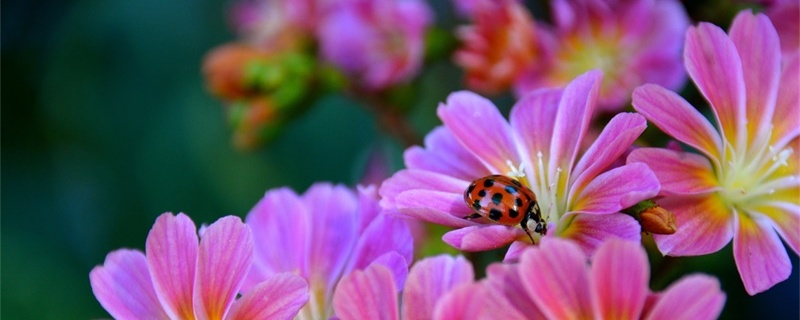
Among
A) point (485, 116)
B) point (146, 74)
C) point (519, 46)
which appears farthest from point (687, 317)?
point (146, 74)

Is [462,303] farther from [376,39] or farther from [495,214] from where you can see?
[376,39]

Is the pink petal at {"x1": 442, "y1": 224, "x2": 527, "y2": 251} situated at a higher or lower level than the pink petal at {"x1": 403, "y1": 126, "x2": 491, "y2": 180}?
lower

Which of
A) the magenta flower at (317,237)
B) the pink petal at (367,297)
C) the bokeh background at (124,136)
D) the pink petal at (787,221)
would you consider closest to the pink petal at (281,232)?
Result: the magenta flower at (317,237)

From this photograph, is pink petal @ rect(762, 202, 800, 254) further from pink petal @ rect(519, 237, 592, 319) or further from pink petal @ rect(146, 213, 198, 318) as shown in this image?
pink petal @ rect(146, 213, 198, 318)

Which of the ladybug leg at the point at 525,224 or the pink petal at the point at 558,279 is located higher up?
the ladybug leg at the point at 525,224

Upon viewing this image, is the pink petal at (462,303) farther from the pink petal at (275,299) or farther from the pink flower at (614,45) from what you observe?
the pink flower at (614,45)

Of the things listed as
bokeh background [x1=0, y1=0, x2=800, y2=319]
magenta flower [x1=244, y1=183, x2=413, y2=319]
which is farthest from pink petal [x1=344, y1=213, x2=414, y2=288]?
bokeh background [x1=0, y1=0, x2=800, y2=319]

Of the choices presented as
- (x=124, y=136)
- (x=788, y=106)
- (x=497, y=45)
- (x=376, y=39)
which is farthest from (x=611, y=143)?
(x=124, y=136)

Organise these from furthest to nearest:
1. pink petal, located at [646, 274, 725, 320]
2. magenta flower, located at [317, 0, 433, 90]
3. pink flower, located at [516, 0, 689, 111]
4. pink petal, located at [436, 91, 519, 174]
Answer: magenta flower, located at [317, 0, 433, 90], pink flower, located at [516, 0, 689, 111], pink petal, located at [436, 91, 519, 174], pink petal, located at [646, 274, 725, 320]
